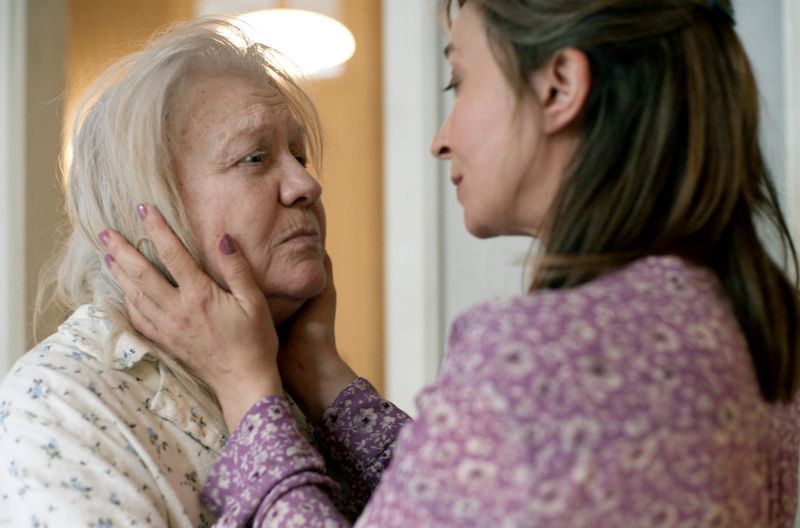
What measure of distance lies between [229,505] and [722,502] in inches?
23.5

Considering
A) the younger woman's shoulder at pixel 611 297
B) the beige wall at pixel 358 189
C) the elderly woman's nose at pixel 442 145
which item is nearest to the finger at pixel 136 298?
the elderly woman's nose at pixel 442 145

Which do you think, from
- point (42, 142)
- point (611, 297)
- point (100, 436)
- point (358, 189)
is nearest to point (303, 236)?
point (100, 436)

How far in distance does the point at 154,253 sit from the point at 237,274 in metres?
0.14

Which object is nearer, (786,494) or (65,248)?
(786,494)

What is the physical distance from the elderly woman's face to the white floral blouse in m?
0.20

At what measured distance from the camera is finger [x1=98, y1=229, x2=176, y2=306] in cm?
128

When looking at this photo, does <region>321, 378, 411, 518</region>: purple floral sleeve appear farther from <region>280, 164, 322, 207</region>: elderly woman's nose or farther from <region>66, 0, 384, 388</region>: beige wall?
<region>66, 0, 384, 388</region>: beige wall

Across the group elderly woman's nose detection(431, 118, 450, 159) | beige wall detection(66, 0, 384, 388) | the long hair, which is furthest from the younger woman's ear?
beige wall detection(66, 0, 384, 388)

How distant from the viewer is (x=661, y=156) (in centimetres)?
90

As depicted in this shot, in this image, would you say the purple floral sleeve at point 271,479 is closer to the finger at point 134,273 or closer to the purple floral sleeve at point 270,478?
the purple floral sleeve at point 270,478

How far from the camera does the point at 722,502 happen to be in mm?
759

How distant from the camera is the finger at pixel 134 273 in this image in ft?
4.20

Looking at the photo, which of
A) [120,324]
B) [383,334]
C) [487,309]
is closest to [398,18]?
[383,334]

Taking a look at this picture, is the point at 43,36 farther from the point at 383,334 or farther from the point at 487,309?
the point at 487,309
